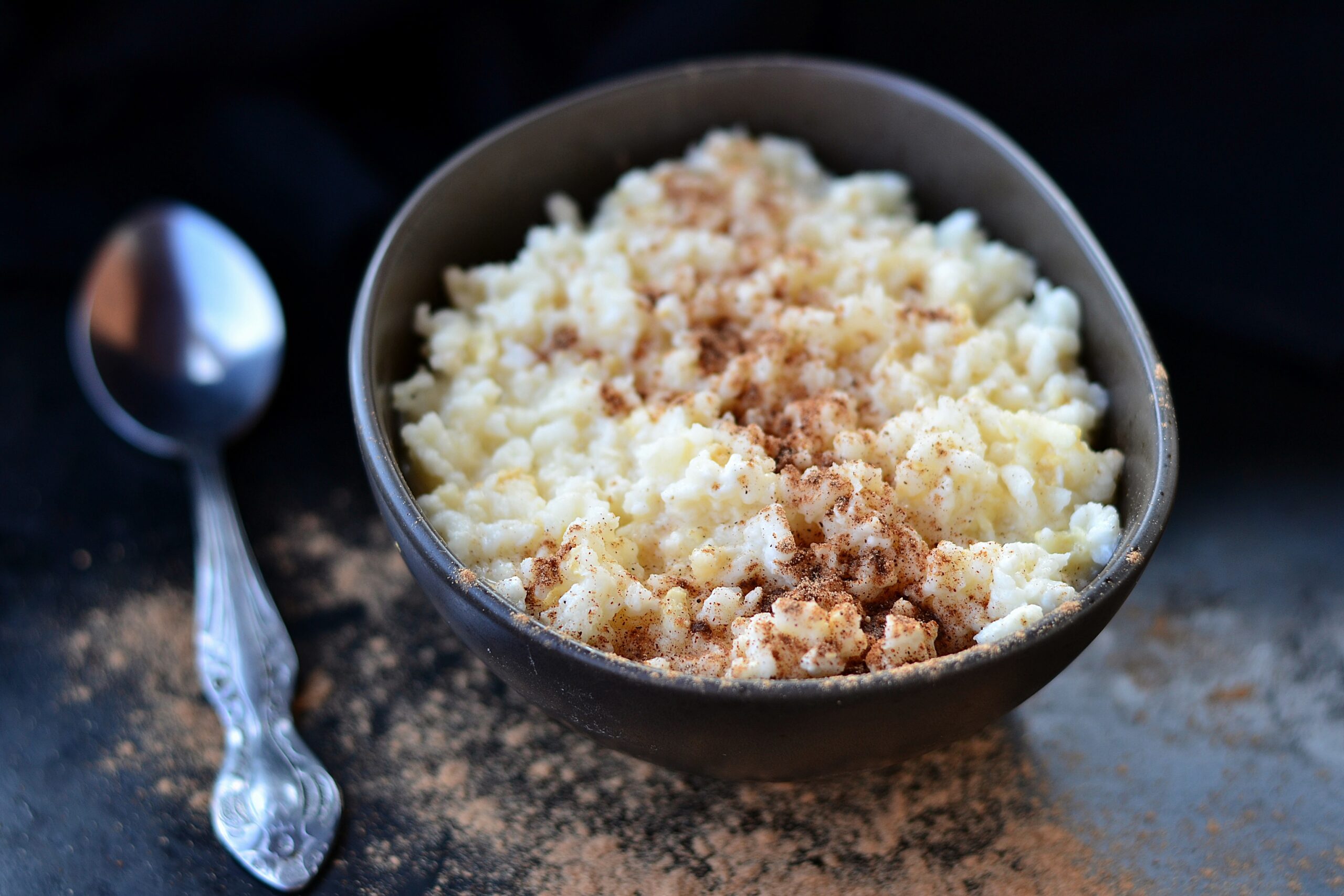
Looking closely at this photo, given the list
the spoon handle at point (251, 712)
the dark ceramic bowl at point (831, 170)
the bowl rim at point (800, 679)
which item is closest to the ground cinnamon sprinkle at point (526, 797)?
the spoon handle at point (251, 712)

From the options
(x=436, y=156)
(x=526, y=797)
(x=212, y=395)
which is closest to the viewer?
(x=526, y=797)

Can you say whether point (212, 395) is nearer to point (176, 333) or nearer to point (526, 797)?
point (176, 333)

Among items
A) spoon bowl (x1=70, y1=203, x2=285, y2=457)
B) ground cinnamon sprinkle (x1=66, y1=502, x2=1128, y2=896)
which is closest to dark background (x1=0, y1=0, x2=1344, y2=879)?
spoon bowl (x1=70, y1=203, x2=285, y2=457)

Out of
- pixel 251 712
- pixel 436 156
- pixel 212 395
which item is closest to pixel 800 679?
pixel 251 712

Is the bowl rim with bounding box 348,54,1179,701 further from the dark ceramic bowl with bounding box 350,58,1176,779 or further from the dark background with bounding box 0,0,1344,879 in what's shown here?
the dark background with bounding box 0,0,1344,879

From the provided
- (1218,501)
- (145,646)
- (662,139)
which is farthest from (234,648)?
(1218,501)

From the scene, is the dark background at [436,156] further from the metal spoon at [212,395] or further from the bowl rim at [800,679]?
the bowl rim at [800,679]
